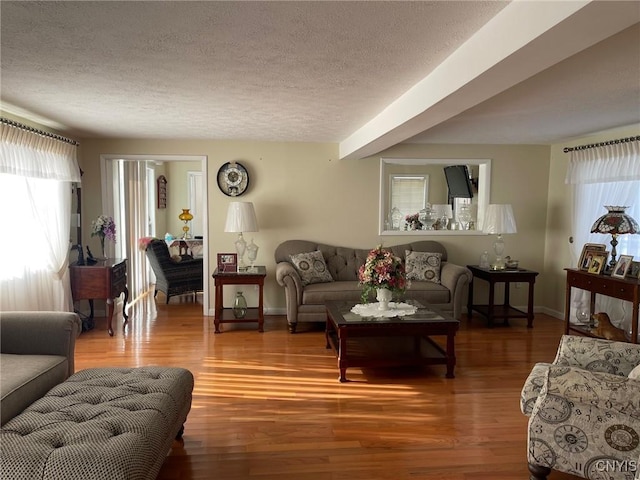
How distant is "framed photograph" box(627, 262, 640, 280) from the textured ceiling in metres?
1.32

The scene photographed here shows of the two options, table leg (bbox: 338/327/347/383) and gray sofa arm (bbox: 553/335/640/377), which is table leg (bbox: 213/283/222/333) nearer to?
table leg (bbox: 338/327/347/383)

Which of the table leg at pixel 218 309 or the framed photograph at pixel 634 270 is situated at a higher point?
the framed photograph at pixel 634 270

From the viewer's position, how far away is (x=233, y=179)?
563 centimetres

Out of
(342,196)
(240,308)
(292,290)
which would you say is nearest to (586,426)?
(292,290)

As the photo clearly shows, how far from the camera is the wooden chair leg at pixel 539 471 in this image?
2232 millimetres

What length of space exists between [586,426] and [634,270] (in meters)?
2.76

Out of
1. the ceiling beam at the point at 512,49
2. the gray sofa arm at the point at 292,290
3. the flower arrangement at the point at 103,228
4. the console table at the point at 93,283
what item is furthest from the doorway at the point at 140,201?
the ceiling beam at the point at 512,49

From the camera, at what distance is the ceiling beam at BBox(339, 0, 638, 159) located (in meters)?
1.50

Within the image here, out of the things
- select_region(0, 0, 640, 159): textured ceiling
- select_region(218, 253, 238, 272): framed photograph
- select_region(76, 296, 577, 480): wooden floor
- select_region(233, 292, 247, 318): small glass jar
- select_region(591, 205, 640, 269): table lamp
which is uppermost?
select_region(0, 0, 640, 159): textured ceiling

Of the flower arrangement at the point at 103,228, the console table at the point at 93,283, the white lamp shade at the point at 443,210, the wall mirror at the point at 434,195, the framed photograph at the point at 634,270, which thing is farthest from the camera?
the white lamp shade at the point at 443,210

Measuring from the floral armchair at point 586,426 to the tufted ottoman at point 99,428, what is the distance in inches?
68.4

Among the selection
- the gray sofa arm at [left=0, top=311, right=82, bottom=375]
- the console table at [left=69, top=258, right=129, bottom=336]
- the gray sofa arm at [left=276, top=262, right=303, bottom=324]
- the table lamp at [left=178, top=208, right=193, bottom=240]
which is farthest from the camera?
the table lamp at [left=178, top=208, right=193, bottom=240]

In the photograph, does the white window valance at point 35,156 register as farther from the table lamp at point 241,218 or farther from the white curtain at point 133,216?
the table lamp at point 241,218

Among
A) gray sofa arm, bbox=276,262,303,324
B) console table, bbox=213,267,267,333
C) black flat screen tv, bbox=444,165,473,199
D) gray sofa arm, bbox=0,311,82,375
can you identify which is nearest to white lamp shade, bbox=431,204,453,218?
black flat screen tv, bbox=444,165,473,199
